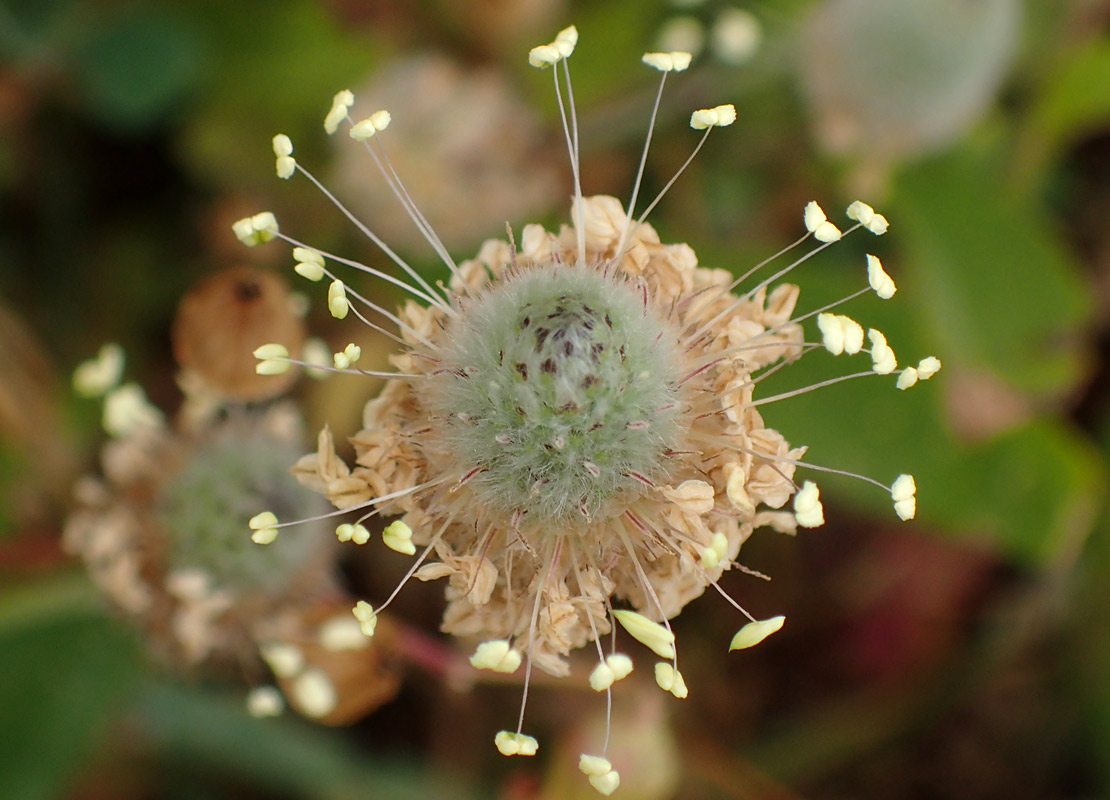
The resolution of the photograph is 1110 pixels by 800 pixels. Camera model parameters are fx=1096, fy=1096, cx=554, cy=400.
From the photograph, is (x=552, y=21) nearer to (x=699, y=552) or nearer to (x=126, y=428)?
(x=126, y=428)

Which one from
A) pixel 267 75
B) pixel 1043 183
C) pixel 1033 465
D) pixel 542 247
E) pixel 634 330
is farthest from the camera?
pixel 1043 183

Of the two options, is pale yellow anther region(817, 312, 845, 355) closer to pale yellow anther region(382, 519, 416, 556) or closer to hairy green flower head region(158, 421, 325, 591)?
pale yellow anther region(382, 519, 416, 556)

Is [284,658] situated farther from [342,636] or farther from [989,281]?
[989,281]

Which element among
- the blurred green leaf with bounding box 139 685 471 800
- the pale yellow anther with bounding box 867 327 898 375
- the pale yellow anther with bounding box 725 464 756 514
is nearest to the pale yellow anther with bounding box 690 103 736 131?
the pale yellow anther with bounding box 867 327 898 375

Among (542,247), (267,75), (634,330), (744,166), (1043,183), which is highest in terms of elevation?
(1043,183)

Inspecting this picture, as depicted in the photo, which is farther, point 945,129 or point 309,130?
point 309,130

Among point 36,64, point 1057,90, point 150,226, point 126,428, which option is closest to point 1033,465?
point 1057,90
